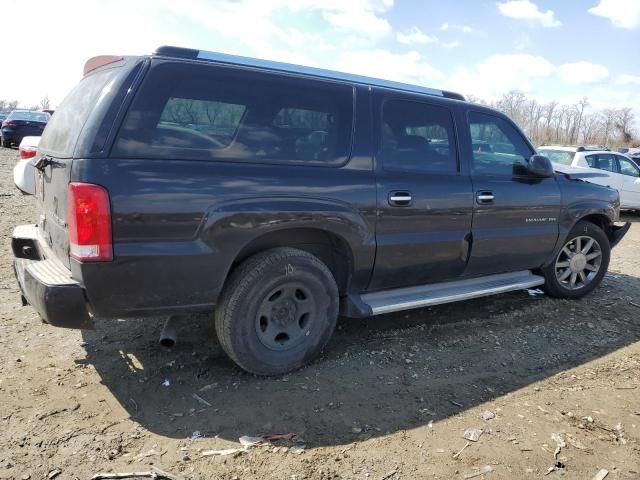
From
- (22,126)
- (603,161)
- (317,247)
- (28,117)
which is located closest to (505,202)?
(317,247)

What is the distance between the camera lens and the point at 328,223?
10.8ft

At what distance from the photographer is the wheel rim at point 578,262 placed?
5.15 meters

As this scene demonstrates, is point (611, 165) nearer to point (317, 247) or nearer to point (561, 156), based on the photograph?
point (561, 156)

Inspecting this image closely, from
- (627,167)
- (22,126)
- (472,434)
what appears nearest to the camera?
(472,434)

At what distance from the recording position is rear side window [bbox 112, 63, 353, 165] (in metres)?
Result: 2.77

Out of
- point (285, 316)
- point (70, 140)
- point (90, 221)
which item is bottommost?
point (285, 316)

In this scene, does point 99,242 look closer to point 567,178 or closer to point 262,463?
point 262,463

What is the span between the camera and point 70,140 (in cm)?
288

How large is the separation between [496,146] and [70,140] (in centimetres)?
345

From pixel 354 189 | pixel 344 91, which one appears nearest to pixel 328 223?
pixel 354 189

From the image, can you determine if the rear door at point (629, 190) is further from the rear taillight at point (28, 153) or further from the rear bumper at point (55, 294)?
the rear bumper at point (55, 294)

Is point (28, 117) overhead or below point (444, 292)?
overhead

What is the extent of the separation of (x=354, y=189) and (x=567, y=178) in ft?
8.82

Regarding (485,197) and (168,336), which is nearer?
(168,336)
